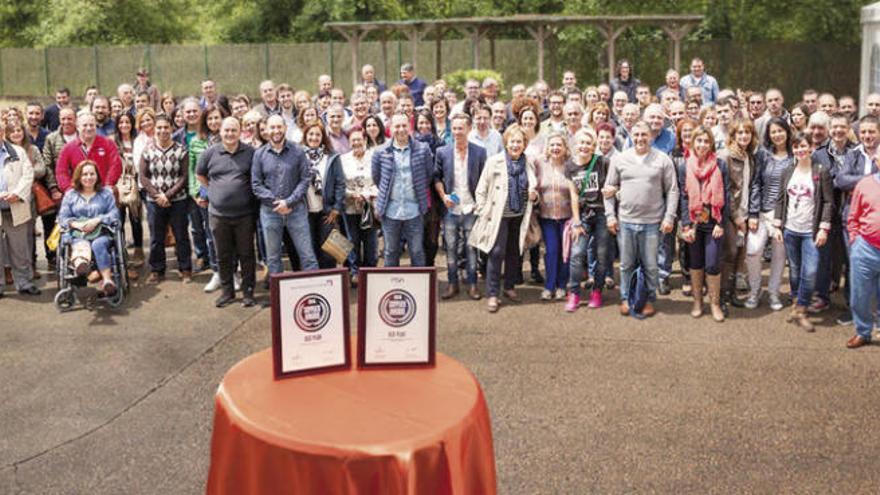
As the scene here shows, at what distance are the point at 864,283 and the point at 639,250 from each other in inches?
77.6

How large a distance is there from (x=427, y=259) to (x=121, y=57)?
30.4 m

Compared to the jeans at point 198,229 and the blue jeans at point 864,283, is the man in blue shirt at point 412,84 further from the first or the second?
the blue jeans at point 864,283

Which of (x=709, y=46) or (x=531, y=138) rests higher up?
(x=709, y=46)

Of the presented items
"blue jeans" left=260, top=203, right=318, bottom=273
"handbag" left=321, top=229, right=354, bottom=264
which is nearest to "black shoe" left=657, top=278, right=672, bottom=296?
"handbag" left=321, top=229, right=354, bottom=264

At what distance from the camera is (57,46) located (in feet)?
129

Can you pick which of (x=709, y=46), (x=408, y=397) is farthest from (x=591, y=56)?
(x=408, y=397)

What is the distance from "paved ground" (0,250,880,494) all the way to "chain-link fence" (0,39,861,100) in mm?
20085

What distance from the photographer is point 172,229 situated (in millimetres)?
→ 10578

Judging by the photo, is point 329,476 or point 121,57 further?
point 121,57

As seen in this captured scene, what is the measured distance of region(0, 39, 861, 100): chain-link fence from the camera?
92.8 feet

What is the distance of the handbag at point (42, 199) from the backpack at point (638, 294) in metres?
6.45

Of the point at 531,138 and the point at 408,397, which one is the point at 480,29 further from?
the point at 408,397

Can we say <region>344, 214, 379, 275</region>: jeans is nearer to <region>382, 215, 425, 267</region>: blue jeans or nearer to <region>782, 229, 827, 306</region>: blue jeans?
<region>382, 215, 425, 267</region>: blue jeans

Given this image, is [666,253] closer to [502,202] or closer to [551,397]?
[502,202]
